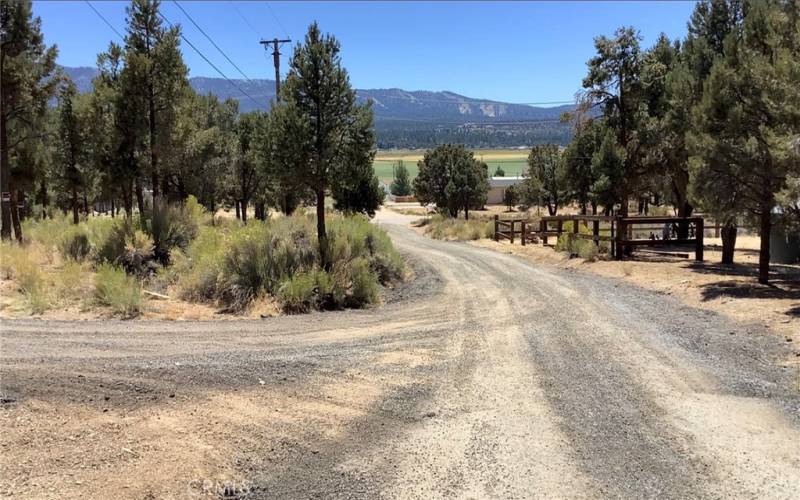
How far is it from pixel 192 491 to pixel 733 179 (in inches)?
490

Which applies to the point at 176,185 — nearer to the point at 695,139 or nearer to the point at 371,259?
the point at 371,259

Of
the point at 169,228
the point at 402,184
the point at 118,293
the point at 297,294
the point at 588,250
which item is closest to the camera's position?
the point at 118,293

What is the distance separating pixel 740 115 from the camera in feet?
39.9

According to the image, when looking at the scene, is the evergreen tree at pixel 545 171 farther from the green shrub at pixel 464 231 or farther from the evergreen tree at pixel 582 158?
the evergreen tree at pixel 582 158

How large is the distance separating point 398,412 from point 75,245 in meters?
14.1

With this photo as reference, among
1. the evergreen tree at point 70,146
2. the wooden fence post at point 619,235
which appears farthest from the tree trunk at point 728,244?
the evergreen tree at point 70,146

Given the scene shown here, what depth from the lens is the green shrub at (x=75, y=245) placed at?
15847 millimetres

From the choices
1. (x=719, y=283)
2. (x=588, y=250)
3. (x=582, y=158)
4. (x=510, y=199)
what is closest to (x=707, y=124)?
(x=719, y=283)

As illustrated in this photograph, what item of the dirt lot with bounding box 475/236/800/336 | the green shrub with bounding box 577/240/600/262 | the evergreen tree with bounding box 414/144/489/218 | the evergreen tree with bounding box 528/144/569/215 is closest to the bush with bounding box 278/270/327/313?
the dirt lot with bounding box 475/236/800/336

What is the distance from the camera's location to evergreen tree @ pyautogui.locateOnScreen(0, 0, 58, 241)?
1894 centimetres

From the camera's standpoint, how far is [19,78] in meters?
19.6

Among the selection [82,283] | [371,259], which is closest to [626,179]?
[371,259]

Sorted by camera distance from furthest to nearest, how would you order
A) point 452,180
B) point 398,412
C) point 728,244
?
point 452,180
point 728,244
point 398,412

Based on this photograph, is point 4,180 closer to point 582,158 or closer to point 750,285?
point 750,285
